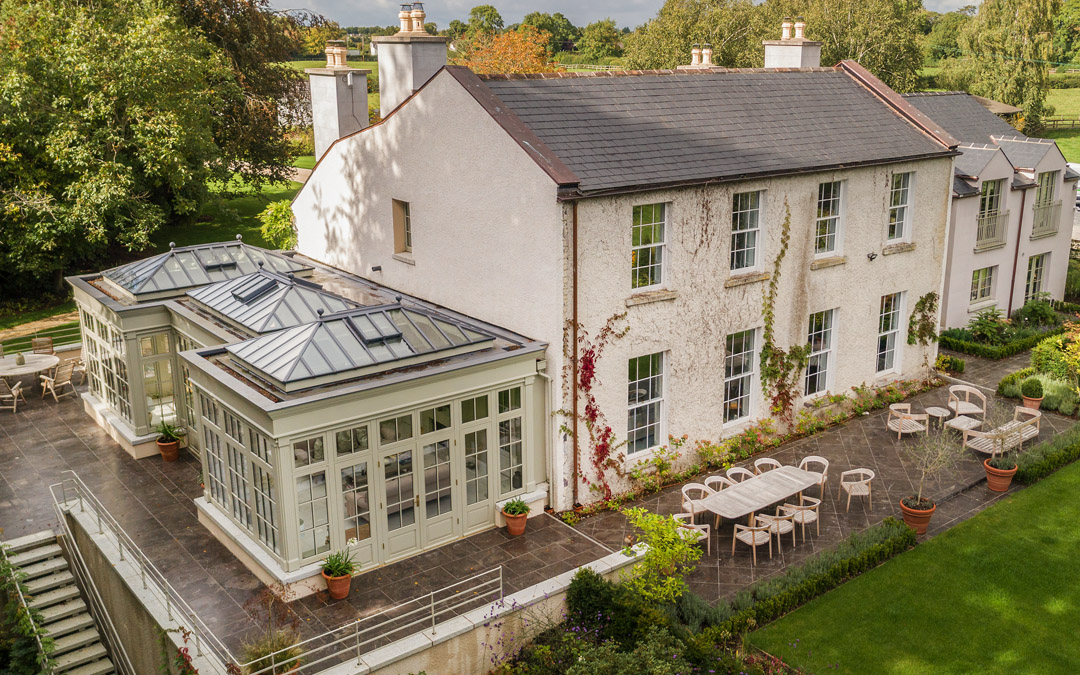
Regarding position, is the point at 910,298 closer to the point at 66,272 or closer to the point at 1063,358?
the point at 1063,358

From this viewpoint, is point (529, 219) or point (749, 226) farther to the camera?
point (749, 226)

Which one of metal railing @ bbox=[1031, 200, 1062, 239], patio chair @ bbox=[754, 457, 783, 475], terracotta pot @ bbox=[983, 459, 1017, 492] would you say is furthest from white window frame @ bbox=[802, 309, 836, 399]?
metal railing @ bbox=[1031, 200, 1062, 239]

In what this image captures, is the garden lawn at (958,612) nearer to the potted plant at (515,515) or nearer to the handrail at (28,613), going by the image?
the potted plant at (515,515)

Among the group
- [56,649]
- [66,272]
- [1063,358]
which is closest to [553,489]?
[56,649]

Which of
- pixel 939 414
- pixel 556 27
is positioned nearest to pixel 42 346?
pixel 939 414

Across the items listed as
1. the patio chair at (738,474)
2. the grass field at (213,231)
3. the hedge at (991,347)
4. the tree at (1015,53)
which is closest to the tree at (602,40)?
the tree at (1015,53)

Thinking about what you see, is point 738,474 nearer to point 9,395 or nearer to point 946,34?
point 9,395
